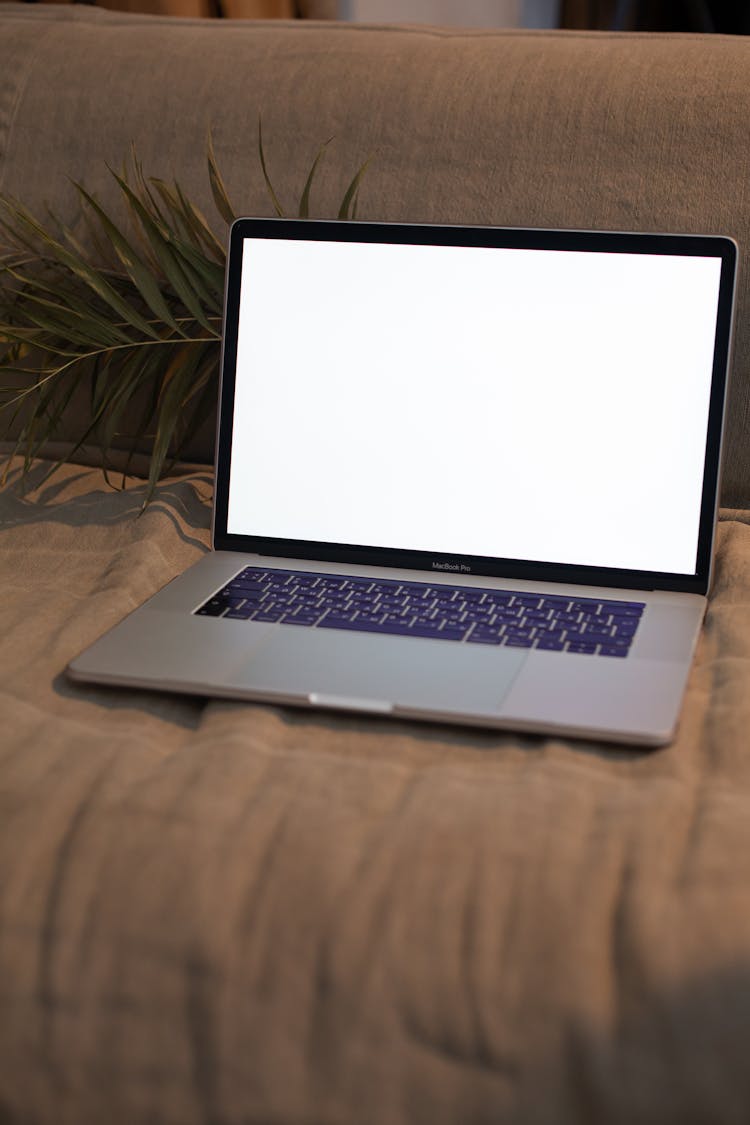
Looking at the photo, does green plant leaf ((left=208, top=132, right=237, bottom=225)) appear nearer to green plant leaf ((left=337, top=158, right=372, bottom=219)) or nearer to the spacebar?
green plant leaf ((left=337, top=158, right=372, bottom=219))

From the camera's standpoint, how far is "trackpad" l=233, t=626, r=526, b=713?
68cm

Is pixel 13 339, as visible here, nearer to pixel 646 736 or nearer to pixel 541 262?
pixel 541 262

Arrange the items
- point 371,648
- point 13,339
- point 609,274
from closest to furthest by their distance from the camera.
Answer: point 371,648
point 609,274
point 13,339

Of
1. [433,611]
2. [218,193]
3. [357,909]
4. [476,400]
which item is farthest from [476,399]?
[357,909]

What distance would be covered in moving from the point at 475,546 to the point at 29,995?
0.48 meters

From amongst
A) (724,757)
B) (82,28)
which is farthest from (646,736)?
(82,28)

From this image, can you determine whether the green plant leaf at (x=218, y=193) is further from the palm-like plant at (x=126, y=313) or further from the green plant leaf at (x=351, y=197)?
the green plant leaf at (x=351, y=197)

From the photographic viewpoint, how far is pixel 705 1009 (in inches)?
19.3

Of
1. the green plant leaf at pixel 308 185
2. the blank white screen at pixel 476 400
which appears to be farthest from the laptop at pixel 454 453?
the green plant leaf at pixel 308 185

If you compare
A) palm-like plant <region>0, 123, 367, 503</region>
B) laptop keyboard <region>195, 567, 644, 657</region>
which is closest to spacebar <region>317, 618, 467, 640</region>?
laptop keyboard <region>195, 567, 644, 657</region>

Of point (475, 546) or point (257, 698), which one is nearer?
point (257, 698)

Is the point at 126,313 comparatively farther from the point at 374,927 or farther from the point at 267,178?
the point at 374,927

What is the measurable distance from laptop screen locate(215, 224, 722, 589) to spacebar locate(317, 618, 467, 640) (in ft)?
0.40

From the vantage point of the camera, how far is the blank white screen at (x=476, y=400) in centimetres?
85
